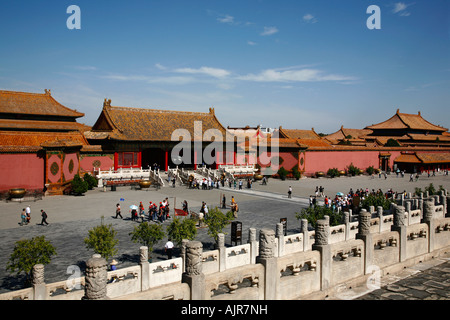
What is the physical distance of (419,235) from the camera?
15672 mm

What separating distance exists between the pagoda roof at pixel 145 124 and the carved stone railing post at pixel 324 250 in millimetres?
28199

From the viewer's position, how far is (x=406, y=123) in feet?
213

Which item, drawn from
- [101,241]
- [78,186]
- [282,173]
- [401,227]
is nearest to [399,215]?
[401,227]

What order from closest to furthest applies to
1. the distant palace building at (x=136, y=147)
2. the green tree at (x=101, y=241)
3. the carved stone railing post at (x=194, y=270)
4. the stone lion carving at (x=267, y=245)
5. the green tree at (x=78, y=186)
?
the carved stone railing post at (x=194, y=270) → the stone lion carving at (x=267, y=245) → the green tree at (x=101, y=241) → the green tree at (x=78, y=186) → the distant palace building at (x=136, y=147)

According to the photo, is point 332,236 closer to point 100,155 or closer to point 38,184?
point 38,184

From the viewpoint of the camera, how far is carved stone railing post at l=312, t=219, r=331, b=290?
37.0ft

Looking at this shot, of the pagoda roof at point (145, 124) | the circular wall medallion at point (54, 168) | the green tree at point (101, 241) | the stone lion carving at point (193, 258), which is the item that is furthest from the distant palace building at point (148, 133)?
the stone lion carving at point (193, 258)

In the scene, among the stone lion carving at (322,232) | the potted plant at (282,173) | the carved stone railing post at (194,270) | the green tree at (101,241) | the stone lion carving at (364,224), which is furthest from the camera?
the potted plant at (282,173)

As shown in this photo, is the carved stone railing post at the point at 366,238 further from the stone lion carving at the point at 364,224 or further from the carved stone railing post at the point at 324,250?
the carved stone railing post at the point at 324,250

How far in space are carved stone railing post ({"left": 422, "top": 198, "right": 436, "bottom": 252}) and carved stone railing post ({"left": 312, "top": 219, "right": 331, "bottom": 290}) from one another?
6.75 meters

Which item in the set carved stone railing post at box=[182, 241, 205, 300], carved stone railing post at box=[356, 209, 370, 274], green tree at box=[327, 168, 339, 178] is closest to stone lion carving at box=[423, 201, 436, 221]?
carved stone railing post at box=[356, 209, 370, 274]

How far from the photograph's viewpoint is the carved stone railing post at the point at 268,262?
388 inches

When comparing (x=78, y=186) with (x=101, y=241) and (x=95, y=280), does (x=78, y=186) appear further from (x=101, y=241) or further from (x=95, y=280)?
(x=95, y=280)

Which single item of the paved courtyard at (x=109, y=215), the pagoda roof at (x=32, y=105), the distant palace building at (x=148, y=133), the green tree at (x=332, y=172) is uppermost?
the pagoda roof at (x=32, y=105)
